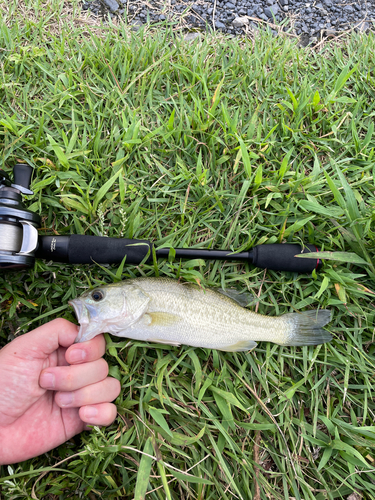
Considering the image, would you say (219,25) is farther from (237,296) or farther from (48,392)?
(48,392)

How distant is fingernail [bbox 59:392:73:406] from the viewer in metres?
2.39

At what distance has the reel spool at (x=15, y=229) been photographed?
2.21 meters

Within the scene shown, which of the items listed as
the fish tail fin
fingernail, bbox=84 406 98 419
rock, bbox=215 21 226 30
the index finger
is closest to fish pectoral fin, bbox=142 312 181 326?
the index finger

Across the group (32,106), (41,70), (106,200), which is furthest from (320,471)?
(41,70)

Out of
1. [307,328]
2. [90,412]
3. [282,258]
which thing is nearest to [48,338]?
[90,412]

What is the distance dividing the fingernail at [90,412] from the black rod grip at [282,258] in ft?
6.08

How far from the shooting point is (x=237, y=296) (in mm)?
2719

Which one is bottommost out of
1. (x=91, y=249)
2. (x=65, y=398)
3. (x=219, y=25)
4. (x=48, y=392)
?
(x=48, y=392)

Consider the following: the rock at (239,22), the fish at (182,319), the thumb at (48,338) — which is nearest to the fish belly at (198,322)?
the fish at (182,319)

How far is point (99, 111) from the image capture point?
9.90ft

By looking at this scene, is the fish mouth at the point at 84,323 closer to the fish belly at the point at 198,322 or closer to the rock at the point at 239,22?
the fish belly at the point at 198,322

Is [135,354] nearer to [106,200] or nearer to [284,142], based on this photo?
[106,200]

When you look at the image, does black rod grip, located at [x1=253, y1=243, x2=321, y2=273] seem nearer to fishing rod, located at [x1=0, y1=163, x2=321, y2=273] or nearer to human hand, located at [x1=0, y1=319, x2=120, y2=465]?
fishing rod, located at [x1=0, y1=163, x2=321, y2=273]

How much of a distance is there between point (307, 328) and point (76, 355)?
2.04 meters
